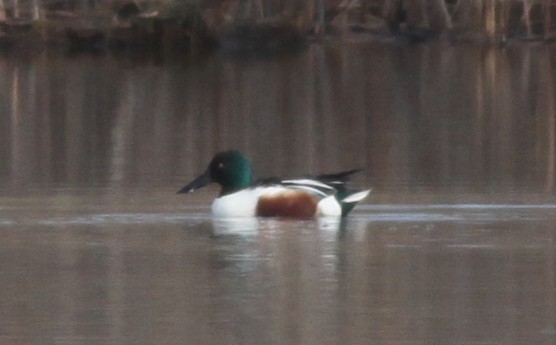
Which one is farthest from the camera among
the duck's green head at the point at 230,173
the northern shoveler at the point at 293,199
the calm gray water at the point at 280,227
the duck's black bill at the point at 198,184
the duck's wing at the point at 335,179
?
the duck's black bill at the point at 198,184

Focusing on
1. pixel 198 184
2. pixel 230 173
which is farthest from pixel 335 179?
pixel 198 184

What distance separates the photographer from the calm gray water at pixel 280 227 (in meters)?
7.44

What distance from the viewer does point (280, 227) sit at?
10.5 meters

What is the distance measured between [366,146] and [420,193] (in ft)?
12.6

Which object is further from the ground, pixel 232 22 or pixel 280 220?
pixel 280 220

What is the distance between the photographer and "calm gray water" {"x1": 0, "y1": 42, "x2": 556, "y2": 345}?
7441 mm

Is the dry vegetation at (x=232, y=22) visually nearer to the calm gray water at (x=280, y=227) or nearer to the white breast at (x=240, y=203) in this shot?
the calm gray water at (x=280, y=227)

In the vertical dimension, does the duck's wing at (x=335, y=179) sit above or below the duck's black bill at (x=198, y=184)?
above

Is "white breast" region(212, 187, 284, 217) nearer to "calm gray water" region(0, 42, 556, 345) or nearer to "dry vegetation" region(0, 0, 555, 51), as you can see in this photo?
"calm gray water" region(0, 42, 556, 345)

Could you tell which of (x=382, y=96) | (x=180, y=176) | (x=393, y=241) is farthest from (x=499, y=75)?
(x=393, y=241)

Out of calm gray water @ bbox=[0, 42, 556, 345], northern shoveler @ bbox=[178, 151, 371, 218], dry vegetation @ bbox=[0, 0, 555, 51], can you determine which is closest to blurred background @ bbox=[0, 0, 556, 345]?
calm gray water @ bbox=[0, 42, 556, 345]

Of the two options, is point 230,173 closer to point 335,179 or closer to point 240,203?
point 240,203

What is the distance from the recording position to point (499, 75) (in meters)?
26.8

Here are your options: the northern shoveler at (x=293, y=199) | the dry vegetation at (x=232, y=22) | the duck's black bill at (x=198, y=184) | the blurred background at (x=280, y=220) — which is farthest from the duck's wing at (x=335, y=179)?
the dry vegetation at (x=232, y=22)
